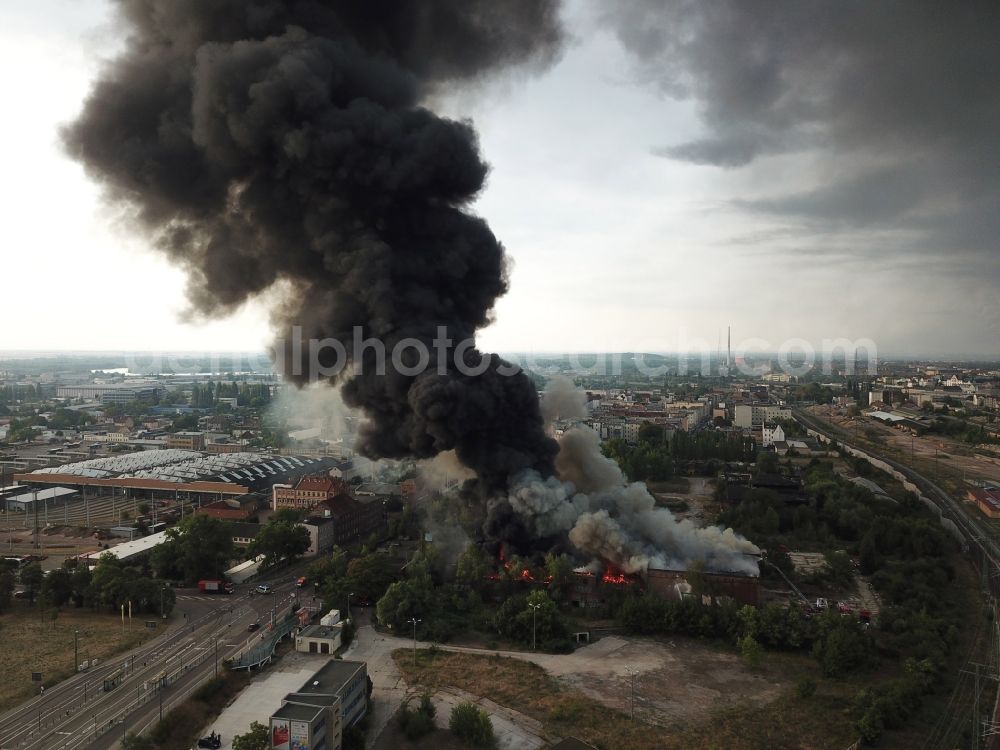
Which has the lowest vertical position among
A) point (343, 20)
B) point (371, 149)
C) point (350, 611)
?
point (350, 611)

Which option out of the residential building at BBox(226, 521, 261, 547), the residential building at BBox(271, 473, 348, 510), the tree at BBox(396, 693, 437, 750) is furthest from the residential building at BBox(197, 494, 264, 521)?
the tree at BBox(396, 693, 437, 750)

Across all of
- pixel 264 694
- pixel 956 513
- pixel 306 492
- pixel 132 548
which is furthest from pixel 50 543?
pixel 956 513

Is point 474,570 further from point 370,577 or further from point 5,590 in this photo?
point 5,590

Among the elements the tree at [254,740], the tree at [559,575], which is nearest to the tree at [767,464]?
the tree at [559,575]

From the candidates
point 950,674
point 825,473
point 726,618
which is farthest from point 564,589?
point 825,473

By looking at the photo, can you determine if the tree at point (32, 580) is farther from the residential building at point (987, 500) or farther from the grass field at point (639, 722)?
the residential building at point (987, 500)

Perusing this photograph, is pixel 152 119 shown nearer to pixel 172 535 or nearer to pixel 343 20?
pixel 343 20
